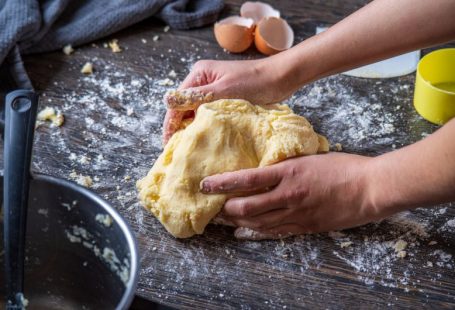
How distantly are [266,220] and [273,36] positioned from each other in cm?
75

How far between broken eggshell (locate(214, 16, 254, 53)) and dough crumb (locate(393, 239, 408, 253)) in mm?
774

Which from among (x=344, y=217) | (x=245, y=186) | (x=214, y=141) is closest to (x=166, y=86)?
(x=214, y=141)

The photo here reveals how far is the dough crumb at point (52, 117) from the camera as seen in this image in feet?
5.02

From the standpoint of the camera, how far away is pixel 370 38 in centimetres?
133

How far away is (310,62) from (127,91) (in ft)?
1.73

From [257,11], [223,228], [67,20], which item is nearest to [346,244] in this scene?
[223,228]

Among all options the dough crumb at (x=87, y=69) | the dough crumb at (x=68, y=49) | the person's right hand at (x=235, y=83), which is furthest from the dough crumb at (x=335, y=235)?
the dough crumb at (x=68, y=49)

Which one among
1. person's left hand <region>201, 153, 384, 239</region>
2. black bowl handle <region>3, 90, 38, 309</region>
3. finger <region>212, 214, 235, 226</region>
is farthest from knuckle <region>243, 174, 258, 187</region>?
black bowl handle <region>3, 90, 38, 309</region>

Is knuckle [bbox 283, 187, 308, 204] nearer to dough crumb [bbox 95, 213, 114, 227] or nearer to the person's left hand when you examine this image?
the person's left hand

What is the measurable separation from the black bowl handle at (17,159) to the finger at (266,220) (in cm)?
45

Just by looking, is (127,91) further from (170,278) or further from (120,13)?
(170,278)

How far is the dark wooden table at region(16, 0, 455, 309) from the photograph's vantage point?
1.17m

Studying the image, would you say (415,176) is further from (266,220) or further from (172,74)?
(172,74)

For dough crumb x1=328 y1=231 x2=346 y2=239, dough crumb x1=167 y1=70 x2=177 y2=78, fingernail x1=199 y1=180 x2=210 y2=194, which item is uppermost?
fingernail x1=199 y1=180 x2=210 y2=194
